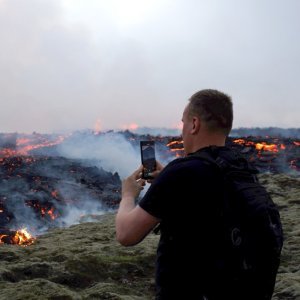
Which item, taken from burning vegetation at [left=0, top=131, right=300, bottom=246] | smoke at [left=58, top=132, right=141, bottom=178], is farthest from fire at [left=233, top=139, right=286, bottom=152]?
smoke at [left=58, top=132, right=141, bottom=178]

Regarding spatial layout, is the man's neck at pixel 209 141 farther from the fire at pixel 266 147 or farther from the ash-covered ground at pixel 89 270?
the fire at pixel 266 147

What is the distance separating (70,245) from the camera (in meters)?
10.2

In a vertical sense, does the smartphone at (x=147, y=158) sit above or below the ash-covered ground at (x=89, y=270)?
above

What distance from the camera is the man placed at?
287 cm

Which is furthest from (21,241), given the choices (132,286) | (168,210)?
(168,210)

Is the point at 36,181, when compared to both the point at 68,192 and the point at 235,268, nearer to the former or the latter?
the point at 68,192

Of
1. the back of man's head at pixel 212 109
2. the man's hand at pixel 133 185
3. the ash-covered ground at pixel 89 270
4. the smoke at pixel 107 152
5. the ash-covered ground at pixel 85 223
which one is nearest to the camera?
the back of man's head at pixel 212 109

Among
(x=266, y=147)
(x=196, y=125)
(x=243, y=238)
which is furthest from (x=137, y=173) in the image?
(x=266, y=147)

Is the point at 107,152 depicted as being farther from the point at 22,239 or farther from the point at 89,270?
A: the point at 89,270

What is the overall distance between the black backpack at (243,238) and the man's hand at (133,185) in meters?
0.72

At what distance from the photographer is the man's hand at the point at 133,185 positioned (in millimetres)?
3447

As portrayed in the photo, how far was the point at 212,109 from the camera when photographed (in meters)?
3.06

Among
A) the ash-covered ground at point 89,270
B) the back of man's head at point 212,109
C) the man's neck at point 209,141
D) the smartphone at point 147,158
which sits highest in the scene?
the back of man's head at point 212,109

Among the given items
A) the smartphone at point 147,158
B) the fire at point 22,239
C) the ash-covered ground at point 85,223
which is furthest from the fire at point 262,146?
the smartphone at point 147,158
